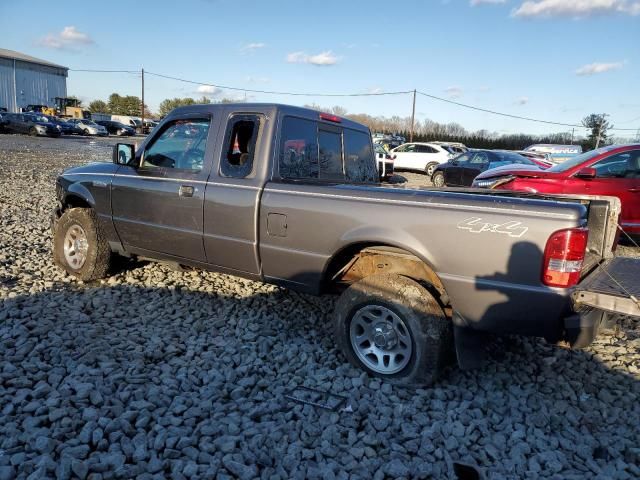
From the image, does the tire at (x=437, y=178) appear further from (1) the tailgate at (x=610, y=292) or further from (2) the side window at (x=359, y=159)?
(1) the tailgate at (x=610, y=292)

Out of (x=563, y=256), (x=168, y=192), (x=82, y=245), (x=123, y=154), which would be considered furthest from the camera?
(x=82, y=245)

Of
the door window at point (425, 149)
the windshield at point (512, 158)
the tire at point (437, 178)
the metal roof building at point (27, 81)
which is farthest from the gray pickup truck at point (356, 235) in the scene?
the metal roof building at point (27, 81)

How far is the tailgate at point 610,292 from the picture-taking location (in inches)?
108

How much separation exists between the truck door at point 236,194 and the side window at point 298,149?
0.17 metres

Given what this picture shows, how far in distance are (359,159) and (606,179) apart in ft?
15.4

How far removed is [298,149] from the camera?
13.8 feet

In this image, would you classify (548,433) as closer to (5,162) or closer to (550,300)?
(550,300)

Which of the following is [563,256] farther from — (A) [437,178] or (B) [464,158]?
(A) [437,178]

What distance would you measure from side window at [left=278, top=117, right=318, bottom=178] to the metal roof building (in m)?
63.7

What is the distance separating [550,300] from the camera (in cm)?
282

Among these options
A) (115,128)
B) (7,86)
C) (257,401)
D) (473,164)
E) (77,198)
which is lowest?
(257,401)

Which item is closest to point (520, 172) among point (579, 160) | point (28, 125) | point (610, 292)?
point (579, 160)

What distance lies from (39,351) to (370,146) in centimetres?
368

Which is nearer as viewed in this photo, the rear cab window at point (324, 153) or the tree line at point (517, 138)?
the rear cab window at point (324, 153)
